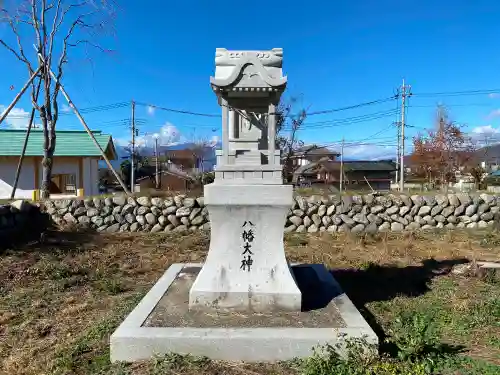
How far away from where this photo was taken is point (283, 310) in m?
4.52

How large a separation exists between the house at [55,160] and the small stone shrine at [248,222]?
15.4 m

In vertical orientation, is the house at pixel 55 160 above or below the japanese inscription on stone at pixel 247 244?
above

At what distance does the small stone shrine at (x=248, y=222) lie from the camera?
4.53 m

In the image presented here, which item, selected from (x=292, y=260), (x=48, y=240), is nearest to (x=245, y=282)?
(x=292, y=260)

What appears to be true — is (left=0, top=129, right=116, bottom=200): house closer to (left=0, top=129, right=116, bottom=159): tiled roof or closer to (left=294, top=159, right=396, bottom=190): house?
(left=0, top=129, right=116, bottom=159): tiled roof

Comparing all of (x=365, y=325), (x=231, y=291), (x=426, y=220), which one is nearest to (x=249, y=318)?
(x=231, y=291)

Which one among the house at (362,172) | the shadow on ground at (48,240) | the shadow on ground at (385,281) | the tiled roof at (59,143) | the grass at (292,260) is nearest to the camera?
the grass at (292,260)

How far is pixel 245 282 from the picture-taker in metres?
4.65

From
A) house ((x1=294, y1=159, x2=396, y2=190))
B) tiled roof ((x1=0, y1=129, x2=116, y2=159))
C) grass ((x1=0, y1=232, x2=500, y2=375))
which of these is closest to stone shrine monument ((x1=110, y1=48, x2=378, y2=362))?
→ grass ((x1=0, y1=232, x2=500, y2=375))

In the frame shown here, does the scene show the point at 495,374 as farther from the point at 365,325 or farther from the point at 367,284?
the point at 367,284

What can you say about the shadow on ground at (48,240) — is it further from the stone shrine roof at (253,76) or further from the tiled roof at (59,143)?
the tiled roof at (59,143)

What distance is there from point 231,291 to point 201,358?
1047mm

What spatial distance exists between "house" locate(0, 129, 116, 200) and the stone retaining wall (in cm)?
713

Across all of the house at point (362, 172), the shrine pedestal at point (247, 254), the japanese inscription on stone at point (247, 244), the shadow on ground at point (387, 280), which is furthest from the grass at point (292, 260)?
the house at point (362, 172)
